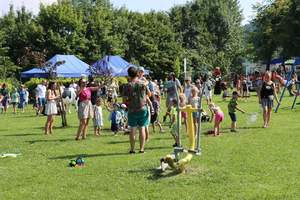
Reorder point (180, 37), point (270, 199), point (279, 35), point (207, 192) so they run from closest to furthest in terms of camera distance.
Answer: point (270, 199), point (207, 192), point (279, 35), point (180, 37)

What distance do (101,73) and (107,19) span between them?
34926mm

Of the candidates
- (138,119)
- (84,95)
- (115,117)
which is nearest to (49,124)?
(115,117)

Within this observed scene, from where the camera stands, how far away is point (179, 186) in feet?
26.3

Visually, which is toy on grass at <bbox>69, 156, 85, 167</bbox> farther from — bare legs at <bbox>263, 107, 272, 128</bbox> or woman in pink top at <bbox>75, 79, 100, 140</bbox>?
bare legs at <bbox>263, 107, 272, 128</bbox>

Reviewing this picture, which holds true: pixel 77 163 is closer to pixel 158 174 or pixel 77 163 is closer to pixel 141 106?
pixel 141 106

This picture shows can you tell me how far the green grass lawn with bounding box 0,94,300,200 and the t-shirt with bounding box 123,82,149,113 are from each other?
1.04m

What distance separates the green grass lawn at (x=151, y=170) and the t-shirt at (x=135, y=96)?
3.42ft

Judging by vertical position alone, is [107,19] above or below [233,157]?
above

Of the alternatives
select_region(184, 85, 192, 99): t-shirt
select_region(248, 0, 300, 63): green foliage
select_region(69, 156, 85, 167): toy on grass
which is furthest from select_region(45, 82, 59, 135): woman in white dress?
select_region(248, 0, 300, 63): green foliage

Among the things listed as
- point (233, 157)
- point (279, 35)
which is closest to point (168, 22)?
point (279, 35)

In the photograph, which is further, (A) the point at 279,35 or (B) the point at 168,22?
(B) the point at 168,22

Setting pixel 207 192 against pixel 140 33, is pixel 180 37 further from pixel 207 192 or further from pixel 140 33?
pixel 207 192

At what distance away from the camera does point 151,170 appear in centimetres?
928

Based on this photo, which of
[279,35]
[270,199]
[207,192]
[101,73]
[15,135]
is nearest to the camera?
[270,199]
